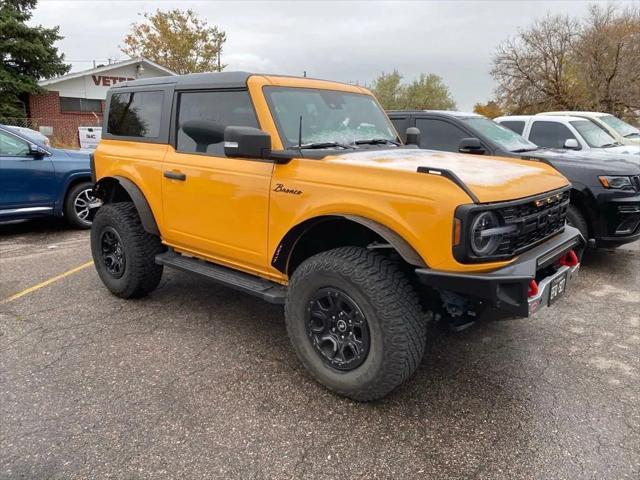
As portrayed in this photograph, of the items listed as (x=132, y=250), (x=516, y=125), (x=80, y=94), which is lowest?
(x=132, y=250)

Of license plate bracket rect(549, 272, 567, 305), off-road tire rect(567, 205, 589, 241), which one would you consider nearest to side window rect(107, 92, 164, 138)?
license plate bracket rect(549, 272, 567, 305)

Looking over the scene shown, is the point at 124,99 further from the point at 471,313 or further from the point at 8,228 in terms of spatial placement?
the point at 8,228

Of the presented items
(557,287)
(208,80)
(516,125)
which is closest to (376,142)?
(208,80)

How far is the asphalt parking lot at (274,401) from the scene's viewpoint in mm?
2365

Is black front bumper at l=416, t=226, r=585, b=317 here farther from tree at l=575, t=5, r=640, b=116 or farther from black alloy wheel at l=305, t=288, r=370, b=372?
tree at l=575, t=5, r=640, b=116

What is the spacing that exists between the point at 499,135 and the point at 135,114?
15.1 ft

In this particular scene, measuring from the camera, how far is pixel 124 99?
14.6ft

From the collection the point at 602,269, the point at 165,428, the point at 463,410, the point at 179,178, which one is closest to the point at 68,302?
the point at 179,178

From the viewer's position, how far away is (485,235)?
7.93ft

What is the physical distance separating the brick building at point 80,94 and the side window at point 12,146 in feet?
64.3

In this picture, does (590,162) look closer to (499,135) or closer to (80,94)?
(499,135)

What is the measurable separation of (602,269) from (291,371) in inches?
167

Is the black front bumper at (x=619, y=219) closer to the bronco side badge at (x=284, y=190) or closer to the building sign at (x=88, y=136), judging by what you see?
the bronco side badge at (x=284, y=190)

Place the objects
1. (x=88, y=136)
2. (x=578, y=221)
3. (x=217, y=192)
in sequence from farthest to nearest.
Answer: (x=88, y=136) → (x=578, y=221) → (x=217, y=192)
